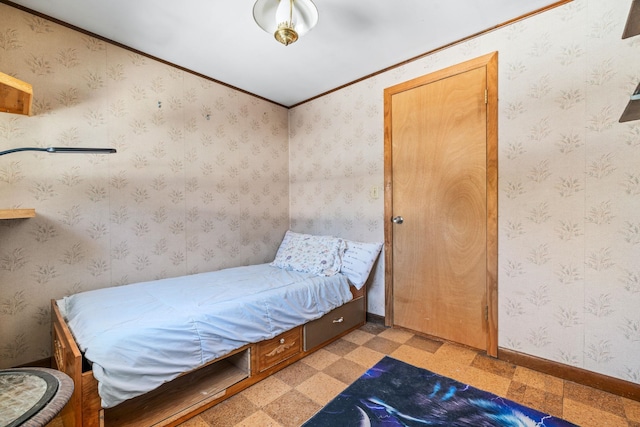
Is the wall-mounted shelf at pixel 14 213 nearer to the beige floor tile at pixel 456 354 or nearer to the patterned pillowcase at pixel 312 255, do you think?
the patterned pillowcase at pixel 312 255

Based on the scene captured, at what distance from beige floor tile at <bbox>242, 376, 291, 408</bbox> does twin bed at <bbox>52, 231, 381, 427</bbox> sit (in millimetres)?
41

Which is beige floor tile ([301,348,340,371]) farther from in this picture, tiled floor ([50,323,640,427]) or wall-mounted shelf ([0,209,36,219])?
wall-mounted shelf ([0,209,36,219])

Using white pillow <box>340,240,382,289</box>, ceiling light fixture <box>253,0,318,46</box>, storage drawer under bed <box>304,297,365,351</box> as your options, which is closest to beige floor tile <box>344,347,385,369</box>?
storage drawer under bed <box>304,297,365,351</box>

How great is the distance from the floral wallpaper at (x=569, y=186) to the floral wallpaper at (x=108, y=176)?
2.22 meters

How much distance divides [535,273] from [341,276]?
4.45ft

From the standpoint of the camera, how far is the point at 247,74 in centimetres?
259

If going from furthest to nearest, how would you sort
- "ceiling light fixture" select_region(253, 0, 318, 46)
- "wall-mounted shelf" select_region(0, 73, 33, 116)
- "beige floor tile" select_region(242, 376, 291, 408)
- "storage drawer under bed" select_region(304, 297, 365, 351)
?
"storage drawer under bed" select_region(304, 297, 365, 351)
"beige floor tile" select_region(242, 376, 291, 408)
"ceiling light fixture" select_region(253, 0, 318, 46)
"wall-mounted shelf" select_region(0, 73, 33, 116)

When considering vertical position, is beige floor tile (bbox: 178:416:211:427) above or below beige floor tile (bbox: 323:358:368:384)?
above

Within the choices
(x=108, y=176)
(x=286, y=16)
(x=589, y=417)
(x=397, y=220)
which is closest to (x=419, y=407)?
(x=589, y=417)

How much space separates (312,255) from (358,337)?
804mm

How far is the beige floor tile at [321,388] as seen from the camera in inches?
62.4

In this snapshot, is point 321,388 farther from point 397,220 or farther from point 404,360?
point 397,220

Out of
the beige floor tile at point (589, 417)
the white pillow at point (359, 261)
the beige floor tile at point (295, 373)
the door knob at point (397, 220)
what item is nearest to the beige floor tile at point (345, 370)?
the beige floor tile at point (295, 373)

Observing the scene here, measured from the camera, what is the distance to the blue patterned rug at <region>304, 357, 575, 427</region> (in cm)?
139
